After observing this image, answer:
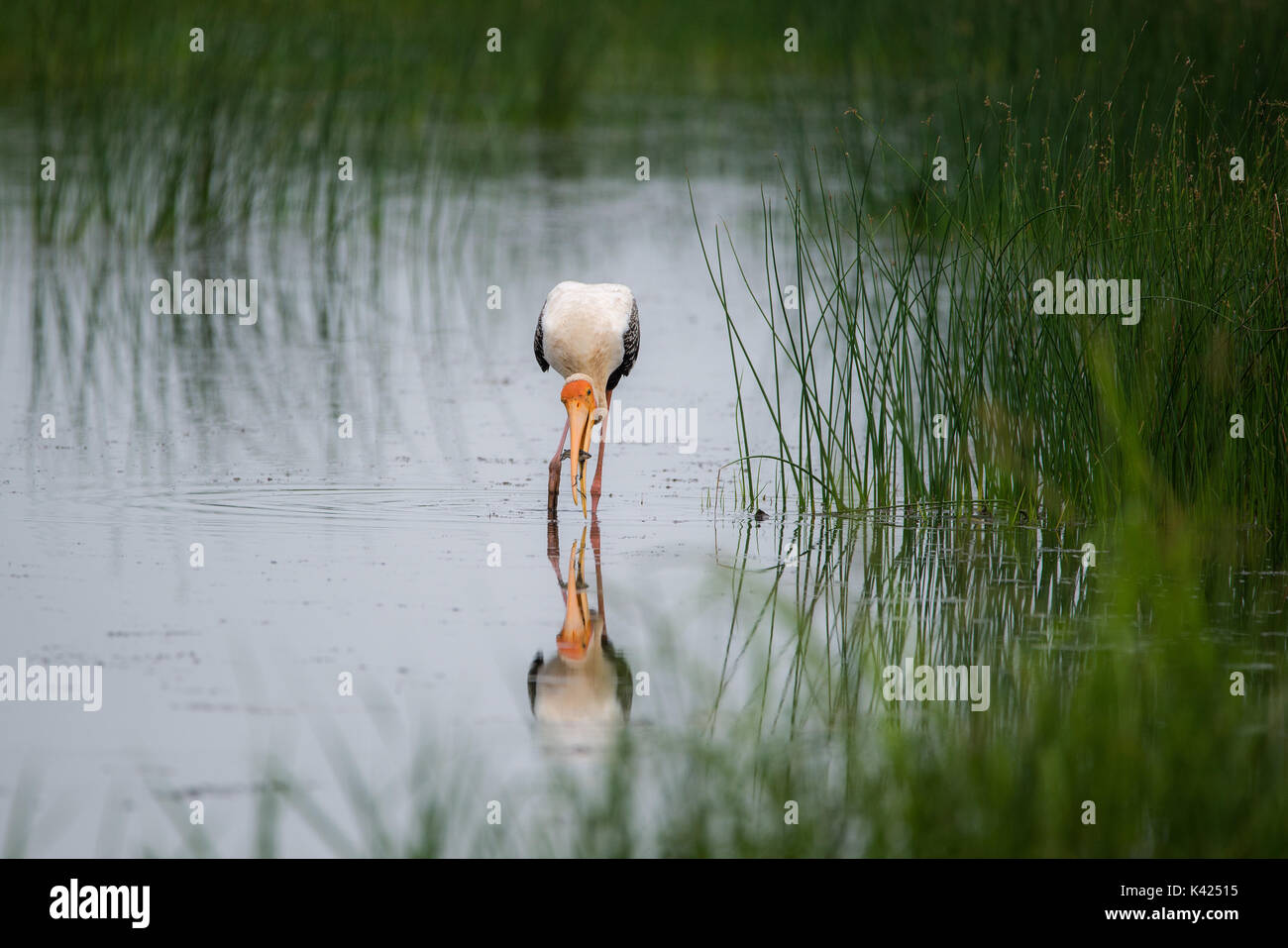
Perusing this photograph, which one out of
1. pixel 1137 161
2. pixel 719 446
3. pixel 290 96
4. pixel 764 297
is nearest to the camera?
pixel 1137 161

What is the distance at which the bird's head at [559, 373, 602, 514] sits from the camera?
7.17 metres

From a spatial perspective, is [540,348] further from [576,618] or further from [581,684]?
[581,684]

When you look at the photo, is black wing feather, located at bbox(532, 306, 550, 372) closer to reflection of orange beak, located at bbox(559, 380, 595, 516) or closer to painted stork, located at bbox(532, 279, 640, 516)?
painted stork, located at bbox(532, 279, 640, 516)

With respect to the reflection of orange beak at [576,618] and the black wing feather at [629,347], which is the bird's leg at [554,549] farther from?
the black wing feather at [629,347]

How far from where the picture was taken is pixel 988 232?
6.62 meters

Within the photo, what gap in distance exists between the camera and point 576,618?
18.7ft

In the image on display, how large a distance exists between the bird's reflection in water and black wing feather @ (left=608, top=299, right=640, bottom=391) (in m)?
1.90

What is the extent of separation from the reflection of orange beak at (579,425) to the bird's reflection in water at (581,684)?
115cm

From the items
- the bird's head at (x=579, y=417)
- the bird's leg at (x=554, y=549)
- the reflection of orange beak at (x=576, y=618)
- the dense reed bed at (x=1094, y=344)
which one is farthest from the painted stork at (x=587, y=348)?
the reflection of orange beak at (x=576, y=618)

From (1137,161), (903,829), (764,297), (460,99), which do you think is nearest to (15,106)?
(460,99)

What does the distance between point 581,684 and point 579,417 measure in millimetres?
2488

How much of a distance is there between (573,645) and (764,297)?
671 cm

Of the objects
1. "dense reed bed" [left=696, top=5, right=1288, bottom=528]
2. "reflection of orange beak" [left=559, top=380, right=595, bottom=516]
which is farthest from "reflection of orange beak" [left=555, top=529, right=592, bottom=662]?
"dense reed bed" [left=696, top=5, right=1288, bottom=528]

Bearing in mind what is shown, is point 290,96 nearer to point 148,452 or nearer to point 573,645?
point 148,452
